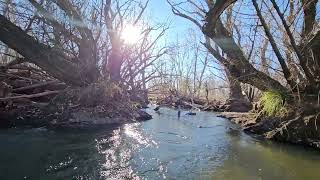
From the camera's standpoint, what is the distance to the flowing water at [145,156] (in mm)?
6449

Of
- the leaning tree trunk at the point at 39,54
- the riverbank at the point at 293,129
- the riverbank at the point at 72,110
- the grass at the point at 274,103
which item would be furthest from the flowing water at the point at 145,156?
the leaning tree trunk at the point at 39,54

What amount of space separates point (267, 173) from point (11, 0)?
11.0 metres

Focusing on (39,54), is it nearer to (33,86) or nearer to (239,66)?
(33,86)

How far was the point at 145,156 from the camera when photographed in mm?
7926

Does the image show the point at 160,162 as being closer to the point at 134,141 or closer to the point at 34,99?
the point at 134,141

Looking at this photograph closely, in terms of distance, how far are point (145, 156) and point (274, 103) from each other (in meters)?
5.96

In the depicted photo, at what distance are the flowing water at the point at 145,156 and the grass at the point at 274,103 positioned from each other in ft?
4.51

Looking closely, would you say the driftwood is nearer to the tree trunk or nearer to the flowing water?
the flowing water

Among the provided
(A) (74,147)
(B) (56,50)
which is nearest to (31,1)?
(B) (56,50)

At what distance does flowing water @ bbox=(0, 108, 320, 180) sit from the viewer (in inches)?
254

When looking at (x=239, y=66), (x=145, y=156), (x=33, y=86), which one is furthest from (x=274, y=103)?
(x=33, y=86)

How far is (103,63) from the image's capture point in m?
16.0

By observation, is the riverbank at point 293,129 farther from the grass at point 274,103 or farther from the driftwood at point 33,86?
the driftwood at point 33,86

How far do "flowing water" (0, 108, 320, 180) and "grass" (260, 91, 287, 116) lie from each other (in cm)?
138
